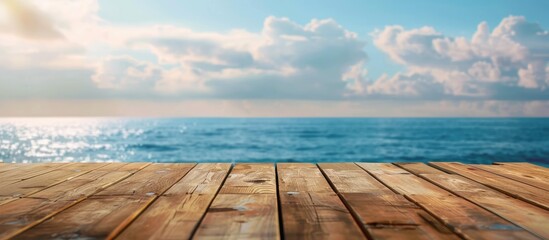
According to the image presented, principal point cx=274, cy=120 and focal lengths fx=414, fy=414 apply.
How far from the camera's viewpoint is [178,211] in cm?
169

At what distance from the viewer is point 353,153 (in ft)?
97.0

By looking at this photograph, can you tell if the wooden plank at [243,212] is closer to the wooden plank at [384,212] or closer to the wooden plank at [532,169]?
the wooden plank at [384,212]

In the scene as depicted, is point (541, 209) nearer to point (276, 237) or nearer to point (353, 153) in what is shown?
point (276, 237)

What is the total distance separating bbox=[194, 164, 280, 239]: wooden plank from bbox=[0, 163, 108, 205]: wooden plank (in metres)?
1.03

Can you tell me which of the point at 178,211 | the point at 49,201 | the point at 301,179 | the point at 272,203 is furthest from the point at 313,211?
the point at 49,201

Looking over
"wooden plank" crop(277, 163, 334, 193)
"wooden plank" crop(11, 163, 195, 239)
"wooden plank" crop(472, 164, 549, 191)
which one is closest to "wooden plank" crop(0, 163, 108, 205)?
"wooden plank" crop(11, 163, 195, 239)

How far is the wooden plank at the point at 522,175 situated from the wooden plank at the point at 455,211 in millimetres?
653

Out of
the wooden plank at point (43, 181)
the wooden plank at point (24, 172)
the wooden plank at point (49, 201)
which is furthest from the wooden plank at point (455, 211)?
the wooden plank at point (24, 172)

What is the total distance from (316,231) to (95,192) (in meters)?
1.30

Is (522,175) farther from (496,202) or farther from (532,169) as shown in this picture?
(496,202)

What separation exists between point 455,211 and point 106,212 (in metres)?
1.45

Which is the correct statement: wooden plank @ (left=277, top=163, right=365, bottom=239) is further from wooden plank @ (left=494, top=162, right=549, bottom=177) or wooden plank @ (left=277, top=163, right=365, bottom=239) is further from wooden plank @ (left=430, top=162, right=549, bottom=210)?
wooden plank @ (left=494, top=162, right=549, bottom=177)

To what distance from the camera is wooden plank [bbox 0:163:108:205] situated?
7.02 feet

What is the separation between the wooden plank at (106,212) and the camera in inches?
55.8
